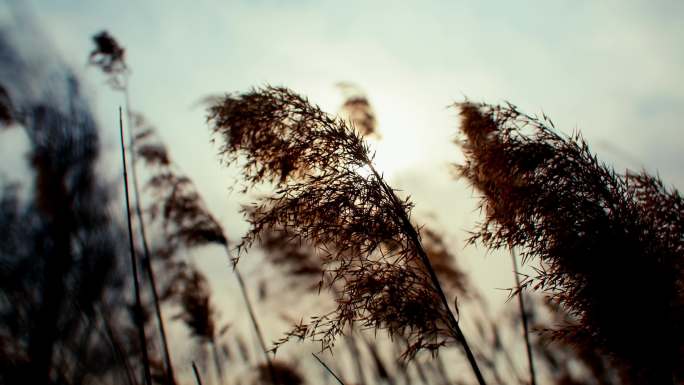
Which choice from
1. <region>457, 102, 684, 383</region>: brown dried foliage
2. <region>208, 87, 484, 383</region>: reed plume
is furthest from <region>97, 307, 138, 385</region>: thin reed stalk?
<region>457, 102, 684, 383</region>: brown dried foliage

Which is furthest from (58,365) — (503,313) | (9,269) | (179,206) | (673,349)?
(503,313)

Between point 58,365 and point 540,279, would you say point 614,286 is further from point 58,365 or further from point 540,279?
point 58,365

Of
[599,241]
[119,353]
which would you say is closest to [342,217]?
[599,241]

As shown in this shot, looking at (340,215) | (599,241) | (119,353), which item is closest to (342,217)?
(340,215)

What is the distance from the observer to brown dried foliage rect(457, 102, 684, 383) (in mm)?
2793

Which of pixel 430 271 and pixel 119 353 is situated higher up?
pixel 119 353

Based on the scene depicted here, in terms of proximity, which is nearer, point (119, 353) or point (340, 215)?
point (340, 215)

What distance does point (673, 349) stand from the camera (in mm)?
2758

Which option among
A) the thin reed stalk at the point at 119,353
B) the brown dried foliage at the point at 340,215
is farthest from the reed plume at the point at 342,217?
the thin reed stalk at the point at 119,353

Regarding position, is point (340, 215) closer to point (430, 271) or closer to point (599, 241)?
point (430, 271)

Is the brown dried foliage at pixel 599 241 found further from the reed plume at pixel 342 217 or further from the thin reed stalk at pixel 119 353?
the thin reed stalk at pixel 119 353

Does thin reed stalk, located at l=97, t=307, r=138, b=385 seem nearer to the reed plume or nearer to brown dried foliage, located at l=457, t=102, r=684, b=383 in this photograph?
the reed plume

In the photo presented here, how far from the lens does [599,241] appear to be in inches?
113

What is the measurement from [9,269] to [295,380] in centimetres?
715
